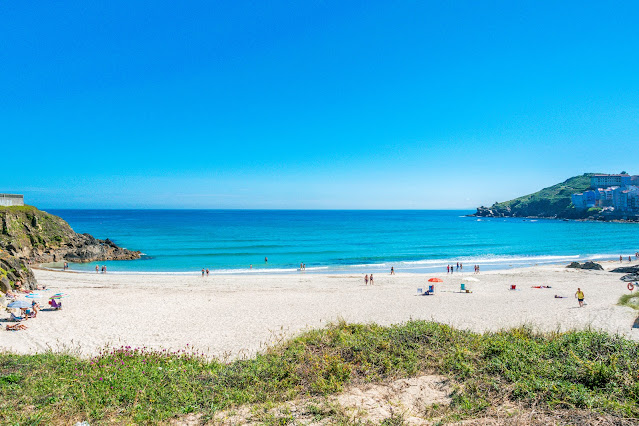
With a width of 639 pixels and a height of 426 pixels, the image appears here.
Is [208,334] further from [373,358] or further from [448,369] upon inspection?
[448,369]

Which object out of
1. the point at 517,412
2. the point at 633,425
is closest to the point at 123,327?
the point at 517,412

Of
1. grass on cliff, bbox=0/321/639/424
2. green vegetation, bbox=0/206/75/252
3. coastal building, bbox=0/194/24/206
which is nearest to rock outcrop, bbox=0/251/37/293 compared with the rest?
grass on cliff, bbox=0/321/639/424

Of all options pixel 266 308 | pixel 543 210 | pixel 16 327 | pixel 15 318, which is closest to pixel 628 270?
pixel 266 308

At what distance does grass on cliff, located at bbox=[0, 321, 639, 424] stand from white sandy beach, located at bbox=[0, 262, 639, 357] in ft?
6.82

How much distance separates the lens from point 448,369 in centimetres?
736

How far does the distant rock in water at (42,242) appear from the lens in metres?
42.2

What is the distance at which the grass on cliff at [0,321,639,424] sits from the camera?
5734mm

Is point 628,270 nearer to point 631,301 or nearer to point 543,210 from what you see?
point 631,301

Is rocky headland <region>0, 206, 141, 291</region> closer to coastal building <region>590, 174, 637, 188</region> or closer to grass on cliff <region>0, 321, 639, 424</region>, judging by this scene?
grass on cliff <region>0, 321, 639, 424</region>

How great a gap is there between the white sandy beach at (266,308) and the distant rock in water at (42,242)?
33.6 ft

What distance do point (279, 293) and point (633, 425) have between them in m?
23.0

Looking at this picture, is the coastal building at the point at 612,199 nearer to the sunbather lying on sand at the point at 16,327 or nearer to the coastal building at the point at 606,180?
the coastal building at the point at 606,180

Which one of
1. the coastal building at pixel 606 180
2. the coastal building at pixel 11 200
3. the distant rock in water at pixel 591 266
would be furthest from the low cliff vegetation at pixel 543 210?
the coastal building at pixel 11 200

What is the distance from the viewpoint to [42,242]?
150 ft
